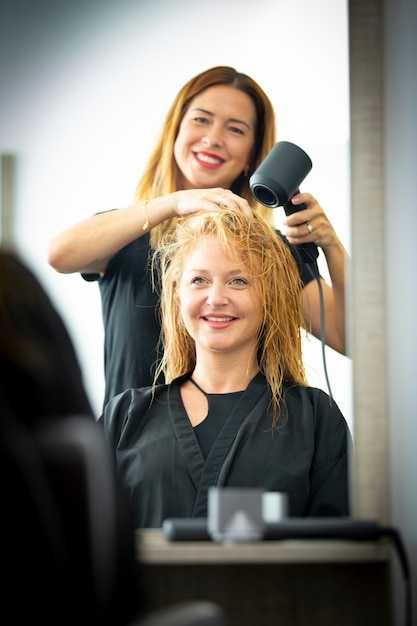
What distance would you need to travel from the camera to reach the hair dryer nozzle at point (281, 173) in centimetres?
208

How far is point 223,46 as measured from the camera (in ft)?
7.04

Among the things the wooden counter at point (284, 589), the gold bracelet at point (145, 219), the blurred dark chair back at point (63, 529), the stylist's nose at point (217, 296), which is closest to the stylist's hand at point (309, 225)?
the stylist's nose at point (217, 296)

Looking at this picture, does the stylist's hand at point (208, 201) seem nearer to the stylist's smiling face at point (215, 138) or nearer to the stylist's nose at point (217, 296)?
the stylist's smiling face at point (215, 138)

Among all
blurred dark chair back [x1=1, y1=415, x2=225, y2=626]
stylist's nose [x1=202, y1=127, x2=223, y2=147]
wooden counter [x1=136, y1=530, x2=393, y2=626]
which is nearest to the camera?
blurred dark chair back [x1=1, y1=415, x2=225, y2=626]

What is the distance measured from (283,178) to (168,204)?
0.92ft

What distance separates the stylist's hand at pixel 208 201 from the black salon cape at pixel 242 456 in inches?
15.9

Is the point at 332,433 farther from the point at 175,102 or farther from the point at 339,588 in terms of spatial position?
the point at 175,102

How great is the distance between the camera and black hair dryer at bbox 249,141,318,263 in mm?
2082

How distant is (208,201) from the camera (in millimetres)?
2137

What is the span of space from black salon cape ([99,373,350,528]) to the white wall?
0.12 m

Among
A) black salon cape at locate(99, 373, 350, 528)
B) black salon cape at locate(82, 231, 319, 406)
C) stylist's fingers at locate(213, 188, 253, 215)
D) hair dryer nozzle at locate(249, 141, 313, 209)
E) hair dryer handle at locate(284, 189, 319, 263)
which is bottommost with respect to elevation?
black salon cape at locate(99, 373, 350, 528)

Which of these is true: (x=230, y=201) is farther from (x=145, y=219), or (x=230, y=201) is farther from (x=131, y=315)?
(x=131, y=315)

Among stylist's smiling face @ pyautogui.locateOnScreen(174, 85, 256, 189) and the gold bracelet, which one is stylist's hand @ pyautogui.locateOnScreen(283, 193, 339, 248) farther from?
the gold bracelet

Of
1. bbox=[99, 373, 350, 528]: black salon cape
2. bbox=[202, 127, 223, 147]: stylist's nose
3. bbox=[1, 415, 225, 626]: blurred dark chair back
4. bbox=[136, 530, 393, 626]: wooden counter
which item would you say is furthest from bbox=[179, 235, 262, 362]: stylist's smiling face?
bbox=[1, 415, 225, 626]: blurred dark chair back
